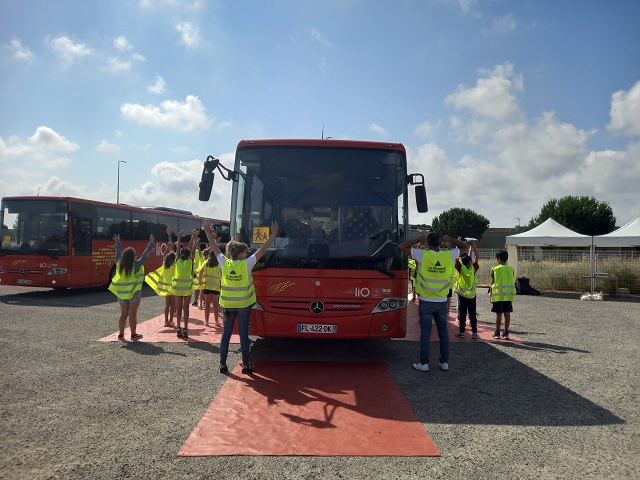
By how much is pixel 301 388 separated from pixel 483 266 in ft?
59.9

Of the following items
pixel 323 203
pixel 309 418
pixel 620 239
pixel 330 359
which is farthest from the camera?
pixel 620 239

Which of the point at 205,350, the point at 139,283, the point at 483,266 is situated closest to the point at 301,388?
the point at 205,350

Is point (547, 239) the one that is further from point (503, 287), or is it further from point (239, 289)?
point (239, 289)

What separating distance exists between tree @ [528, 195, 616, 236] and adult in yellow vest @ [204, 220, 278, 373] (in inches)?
2010

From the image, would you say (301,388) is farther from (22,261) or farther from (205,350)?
(22,261)

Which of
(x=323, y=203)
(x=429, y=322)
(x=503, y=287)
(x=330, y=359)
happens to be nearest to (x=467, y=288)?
(x=503, y=287)

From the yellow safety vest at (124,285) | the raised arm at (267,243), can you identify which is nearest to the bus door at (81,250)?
the yellow safety vest at (124,285)

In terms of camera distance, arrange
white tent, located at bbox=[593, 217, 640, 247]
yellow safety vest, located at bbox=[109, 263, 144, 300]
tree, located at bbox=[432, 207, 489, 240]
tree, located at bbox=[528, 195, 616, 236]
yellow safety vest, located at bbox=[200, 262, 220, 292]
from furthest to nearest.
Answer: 1. tree, located at bbox=[432, 207, 489, 240]
2. tree, located at bbox=[528, 195, 616, 236]
3. white tent, located at bbox=[593, 217, 640, 247]
4. yellow safety vest, located at bbox=[200, 262, 220, 292]
5. yellow safety vest, located at bbox=[109, 263, 144, 300]

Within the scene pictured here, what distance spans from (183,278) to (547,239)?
16.2 m

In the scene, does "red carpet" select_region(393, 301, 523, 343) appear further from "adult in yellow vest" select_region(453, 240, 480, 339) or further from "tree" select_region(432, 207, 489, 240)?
"tree" select_region(432, 207, 489, 240)

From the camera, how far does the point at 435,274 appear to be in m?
6.61

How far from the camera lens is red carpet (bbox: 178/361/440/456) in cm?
400

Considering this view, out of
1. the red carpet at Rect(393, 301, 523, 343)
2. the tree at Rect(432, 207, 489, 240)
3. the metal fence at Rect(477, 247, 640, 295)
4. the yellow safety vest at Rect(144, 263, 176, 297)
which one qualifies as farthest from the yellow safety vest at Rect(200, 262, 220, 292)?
the tree at Rect(432, 207, 489, 240)

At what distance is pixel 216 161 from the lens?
6852 mm
